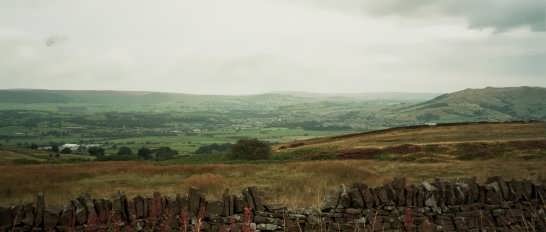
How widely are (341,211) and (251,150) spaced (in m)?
35.2

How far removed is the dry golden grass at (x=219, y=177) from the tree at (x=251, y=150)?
1435 centimetres

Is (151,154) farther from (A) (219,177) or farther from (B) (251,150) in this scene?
(A) (219,177)

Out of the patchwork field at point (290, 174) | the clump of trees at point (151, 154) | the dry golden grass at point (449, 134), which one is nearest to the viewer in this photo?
the patchwork field at point (290, 174)

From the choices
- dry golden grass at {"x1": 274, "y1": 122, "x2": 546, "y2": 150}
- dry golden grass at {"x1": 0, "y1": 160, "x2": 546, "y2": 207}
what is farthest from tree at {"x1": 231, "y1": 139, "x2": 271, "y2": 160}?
dry golden grass at {"x1": 0, "y1": 160, "x2": 546, "y2": 207}

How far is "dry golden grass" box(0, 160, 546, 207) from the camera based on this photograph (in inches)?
819

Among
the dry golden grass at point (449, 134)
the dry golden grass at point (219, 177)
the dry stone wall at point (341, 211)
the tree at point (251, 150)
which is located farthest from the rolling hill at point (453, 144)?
the dry stone wall at point (341, 211)

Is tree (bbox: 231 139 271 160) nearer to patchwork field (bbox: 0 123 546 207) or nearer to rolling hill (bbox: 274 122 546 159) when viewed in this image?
rolling hill (bbox: 274 122 546 159)

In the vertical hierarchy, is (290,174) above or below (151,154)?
above

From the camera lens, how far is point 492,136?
46.2 meters

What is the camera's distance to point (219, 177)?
25.3 meters

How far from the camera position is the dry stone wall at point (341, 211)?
10.1 meters

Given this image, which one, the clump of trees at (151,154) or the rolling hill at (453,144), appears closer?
the rolling hill at (453,144)

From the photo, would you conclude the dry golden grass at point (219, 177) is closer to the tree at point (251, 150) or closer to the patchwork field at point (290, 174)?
the patchwork field at point (290, 174)

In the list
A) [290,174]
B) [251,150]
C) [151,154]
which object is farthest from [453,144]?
[151,154]
